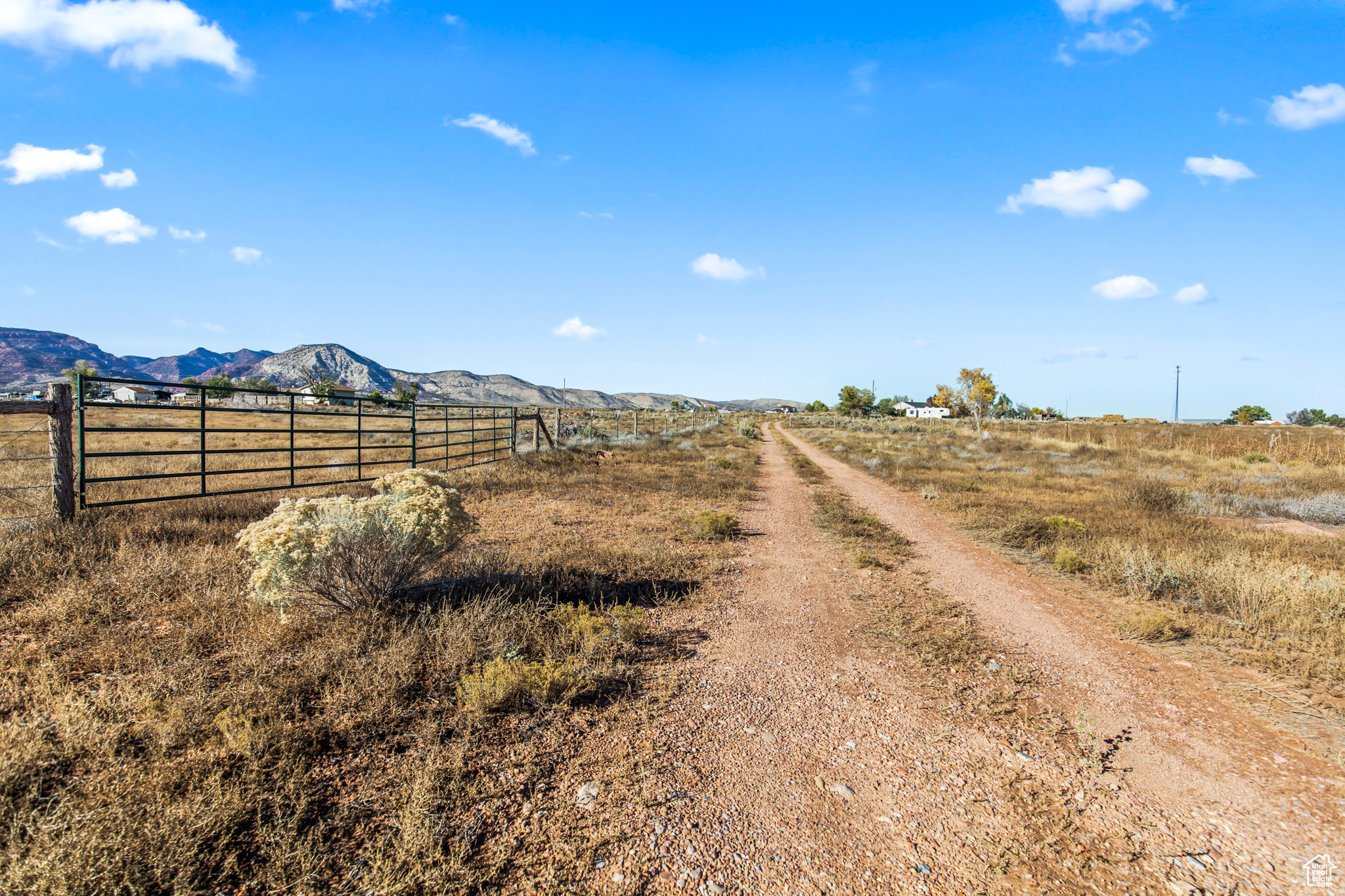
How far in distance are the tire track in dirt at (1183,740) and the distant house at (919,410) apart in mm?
115688

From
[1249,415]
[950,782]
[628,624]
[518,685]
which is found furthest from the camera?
[1249,415]

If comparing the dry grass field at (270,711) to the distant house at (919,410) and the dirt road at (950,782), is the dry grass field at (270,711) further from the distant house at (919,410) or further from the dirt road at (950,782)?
the distant house at (919,410)

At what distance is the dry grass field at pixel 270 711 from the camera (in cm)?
245

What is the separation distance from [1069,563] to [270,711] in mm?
9339

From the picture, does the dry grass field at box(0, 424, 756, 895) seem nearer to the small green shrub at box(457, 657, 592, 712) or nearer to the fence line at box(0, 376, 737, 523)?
the small green shrub at box(457, 657, 592, 712)

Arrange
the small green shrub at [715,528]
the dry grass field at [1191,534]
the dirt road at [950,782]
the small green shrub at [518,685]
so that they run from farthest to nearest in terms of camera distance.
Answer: the small green shrub at [715,528] → the dry grass field at [1191,534] → the small green shrub at [518,685] → the dirt road at [950,782]

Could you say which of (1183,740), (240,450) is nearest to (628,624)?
(1183,740)

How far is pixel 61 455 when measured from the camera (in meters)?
7.10

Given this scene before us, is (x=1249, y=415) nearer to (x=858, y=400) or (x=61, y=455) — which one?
(x=858, y=400)

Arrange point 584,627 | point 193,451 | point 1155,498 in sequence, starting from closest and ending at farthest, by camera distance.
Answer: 1. point 584,627
2. point 193,451
3. point 1155,498

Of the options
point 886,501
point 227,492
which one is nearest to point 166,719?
point 227,492

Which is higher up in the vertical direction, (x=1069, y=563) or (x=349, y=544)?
(x=349, y=544)

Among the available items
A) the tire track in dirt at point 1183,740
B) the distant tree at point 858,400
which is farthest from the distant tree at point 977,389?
the tire track in dirt at point 1183,740

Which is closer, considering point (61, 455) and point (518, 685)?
point (518, 685)
